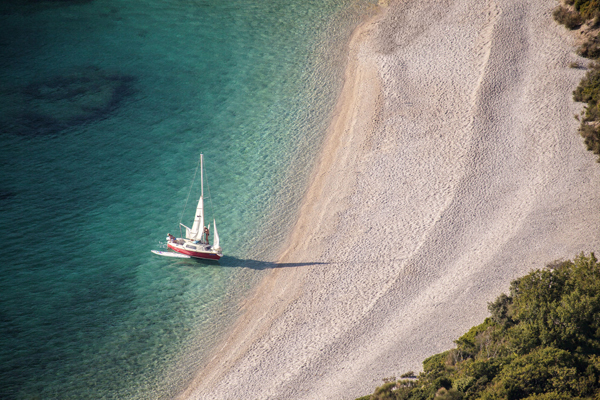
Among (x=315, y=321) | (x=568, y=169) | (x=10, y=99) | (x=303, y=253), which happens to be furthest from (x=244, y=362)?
(x=10, y=99)

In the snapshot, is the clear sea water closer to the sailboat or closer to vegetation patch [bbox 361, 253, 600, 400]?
the sailboat

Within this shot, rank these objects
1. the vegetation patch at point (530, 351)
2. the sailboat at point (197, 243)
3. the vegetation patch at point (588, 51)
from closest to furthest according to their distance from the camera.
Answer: the vegetation patch at point (530, 351), the sailboat at point (197, 243), the vegetation patch at point (588, 51)

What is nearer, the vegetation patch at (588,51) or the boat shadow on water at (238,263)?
the boat shadow on water at (238,263)

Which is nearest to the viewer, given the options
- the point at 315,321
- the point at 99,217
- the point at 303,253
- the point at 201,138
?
the point at 315,321

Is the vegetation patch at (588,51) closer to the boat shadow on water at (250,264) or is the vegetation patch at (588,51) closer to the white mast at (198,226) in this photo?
the boat shadow on water at (250,264)

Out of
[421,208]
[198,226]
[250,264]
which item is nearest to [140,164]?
[198,226]

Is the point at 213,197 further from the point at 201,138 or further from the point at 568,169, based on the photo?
the point at 568,169

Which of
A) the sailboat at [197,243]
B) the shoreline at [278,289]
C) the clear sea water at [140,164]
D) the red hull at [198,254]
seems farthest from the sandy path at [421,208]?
the sailboat at [197,243]

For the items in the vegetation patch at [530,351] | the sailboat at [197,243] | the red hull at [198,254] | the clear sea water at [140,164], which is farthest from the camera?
the red hull at [198,254]
